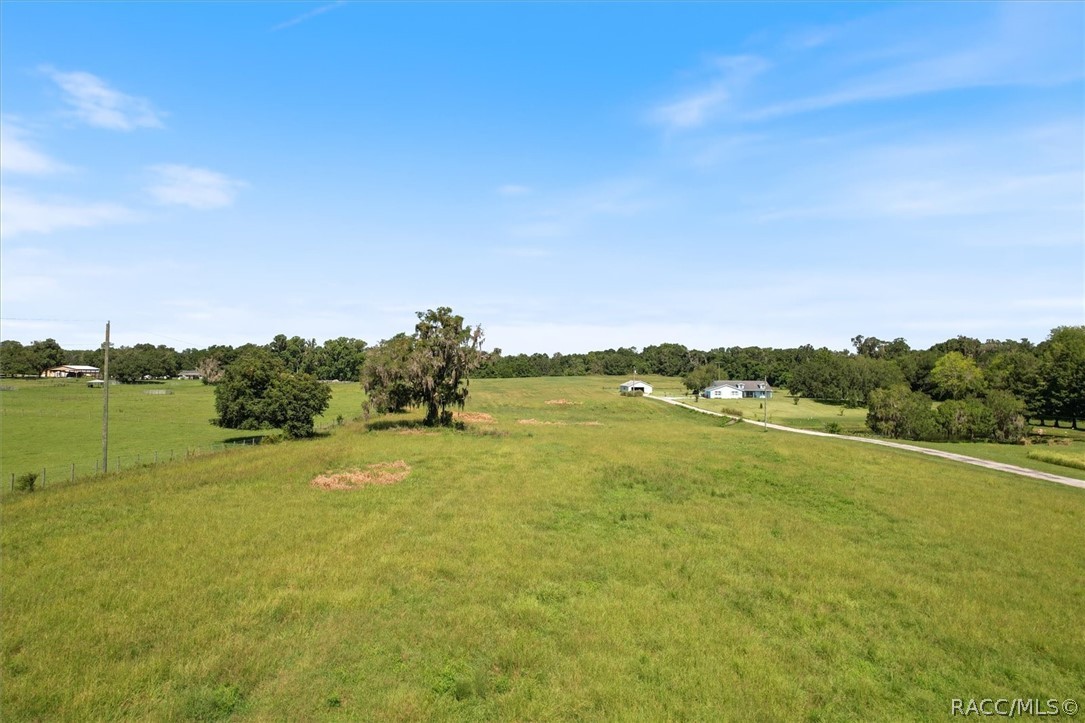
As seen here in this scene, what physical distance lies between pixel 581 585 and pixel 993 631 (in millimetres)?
11236

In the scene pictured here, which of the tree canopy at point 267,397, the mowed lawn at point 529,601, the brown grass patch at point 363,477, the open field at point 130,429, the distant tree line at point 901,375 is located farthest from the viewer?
the distant tree line at point 901,375

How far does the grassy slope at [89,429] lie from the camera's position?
4384 centimetres

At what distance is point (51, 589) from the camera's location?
15336 mm

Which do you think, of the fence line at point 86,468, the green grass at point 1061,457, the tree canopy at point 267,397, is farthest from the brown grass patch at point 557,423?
the green grass at point 1061,457

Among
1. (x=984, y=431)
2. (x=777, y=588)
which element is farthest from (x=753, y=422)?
(x=777, y=588)

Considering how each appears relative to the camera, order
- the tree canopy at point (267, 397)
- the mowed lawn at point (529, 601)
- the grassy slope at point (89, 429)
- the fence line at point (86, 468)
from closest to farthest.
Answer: the mowed lawn at point (529, 601), the fence line at point (86, 468), the grassy slope at point (89, 429), the tree canopy at point (267, 397)

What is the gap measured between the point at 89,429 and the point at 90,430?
3.35 feet

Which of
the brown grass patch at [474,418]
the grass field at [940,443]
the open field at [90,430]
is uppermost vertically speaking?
the brown grass patch at [474,418]

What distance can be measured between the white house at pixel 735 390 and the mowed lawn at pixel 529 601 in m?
111

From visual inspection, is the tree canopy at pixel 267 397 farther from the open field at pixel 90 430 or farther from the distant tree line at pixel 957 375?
the distant tree line at pixel 957 375

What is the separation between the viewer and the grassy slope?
1726 inches

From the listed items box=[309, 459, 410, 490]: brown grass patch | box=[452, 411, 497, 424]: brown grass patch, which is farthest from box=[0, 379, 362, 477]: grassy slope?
box=[452, 411, 497, 424]: brown grass patch

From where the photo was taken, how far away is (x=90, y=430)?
199 ft

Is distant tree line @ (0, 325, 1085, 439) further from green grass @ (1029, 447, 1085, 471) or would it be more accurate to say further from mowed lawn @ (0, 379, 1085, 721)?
mowed lawn @ (0, 379, 1085, 721)
